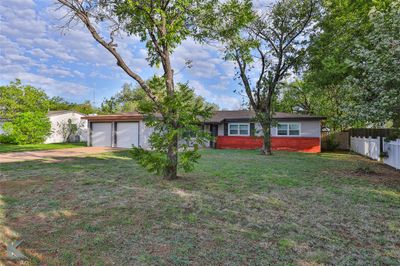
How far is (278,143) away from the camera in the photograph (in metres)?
20.4

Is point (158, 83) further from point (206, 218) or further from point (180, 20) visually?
point (206, 218)

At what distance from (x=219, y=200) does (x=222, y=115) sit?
60.7ft

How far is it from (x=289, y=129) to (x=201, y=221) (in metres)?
17.5

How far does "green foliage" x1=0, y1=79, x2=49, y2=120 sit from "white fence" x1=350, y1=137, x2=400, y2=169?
2909 centimetres

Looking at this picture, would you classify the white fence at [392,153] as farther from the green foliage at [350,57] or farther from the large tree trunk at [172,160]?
the large tree trunk at [172,160]

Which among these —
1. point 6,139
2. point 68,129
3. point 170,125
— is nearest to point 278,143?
point 170,125

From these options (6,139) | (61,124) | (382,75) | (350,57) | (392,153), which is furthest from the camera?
(61,124)

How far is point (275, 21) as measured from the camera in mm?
15445

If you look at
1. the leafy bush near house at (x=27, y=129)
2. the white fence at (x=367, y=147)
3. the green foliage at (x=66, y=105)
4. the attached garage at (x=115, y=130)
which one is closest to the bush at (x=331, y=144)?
the white fence at (x=367, y=147)

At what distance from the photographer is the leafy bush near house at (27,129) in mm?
22312

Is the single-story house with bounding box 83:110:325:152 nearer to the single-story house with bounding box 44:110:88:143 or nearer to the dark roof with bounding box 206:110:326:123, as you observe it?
the dark roof with bounding box 206:110:326:123

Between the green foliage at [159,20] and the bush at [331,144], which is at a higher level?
the green foliage at [159,20]

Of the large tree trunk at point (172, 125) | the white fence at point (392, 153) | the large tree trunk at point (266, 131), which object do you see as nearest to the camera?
the large tree trunk at point (172, 125)

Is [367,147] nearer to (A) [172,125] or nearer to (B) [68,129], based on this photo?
(A) [172,125]
